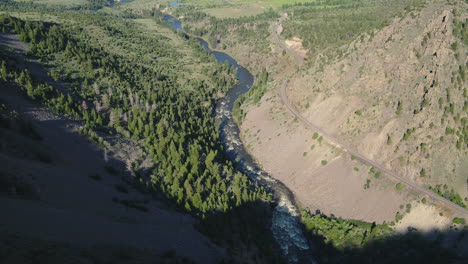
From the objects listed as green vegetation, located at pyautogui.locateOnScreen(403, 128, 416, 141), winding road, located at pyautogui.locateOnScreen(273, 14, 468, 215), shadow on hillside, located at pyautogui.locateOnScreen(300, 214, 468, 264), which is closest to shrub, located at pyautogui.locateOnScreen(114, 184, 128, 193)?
shadow on hillside, located at pyautogui.locateOnScreen(300, 214, 468, 264)

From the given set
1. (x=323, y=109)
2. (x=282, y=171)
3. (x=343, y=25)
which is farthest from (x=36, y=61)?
(x=343, y=25)

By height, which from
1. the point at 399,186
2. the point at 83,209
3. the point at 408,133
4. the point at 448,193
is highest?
the point at 408,133

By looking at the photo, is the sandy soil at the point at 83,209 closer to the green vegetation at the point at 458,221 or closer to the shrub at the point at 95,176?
the shrub at the point at 95,176

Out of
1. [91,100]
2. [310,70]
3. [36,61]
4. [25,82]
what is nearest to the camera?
[25,82]

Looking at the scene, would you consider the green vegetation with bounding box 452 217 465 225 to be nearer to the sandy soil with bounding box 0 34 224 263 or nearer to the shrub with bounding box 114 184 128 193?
the sandy soil with bounding box 0 34 224 263

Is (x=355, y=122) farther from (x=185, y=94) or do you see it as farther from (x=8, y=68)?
(x=8, y=68)

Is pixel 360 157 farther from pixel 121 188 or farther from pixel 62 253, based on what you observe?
pixel 62 253

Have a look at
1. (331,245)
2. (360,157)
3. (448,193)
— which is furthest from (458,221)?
(360,157)
